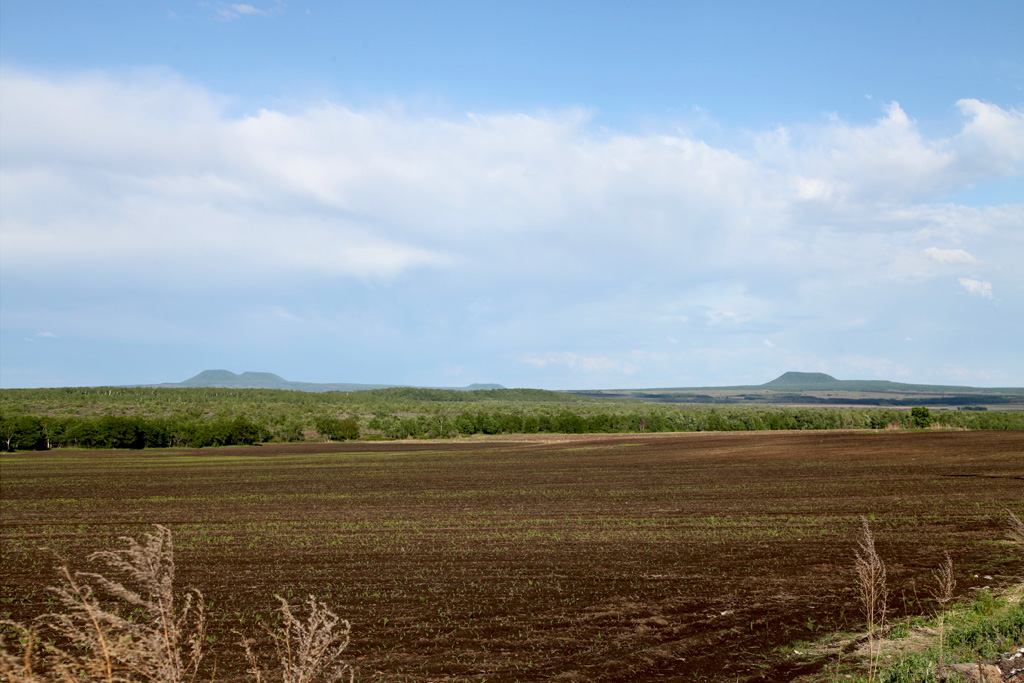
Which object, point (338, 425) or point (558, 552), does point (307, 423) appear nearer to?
point (338, 425)

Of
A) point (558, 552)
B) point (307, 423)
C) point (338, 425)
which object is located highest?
point (558, 552)

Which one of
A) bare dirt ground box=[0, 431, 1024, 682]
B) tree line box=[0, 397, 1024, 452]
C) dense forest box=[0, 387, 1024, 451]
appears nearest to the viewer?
bare dirt ground box=[0, 431, 1024, 682]

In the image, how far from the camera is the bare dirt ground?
33.2 feet

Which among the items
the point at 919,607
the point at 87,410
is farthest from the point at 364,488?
the point at 87,410

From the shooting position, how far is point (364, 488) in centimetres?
3378

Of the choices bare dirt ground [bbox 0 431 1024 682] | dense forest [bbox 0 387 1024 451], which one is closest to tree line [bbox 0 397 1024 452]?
dense forest [bbox 0 387 1024 451]

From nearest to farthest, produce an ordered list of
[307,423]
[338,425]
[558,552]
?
[558,552], [338,425], [307,423]

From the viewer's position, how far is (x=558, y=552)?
1686cm

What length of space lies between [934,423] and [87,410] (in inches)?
5344

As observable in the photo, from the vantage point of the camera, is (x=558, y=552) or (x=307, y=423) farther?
(x=307, y=423)

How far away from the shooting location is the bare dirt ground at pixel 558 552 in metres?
10.1

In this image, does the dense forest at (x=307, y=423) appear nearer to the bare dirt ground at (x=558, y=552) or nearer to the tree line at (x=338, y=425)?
the tree line at (x=338, y=425)

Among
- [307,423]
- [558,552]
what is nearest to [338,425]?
[307,423]

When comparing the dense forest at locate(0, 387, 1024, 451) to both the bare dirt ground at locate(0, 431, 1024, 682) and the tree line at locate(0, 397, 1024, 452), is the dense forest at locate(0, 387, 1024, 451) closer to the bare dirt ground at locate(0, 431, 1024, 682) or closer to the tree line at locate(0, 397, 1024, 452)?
the tree line at locate(0, 397, 1024, 452)
